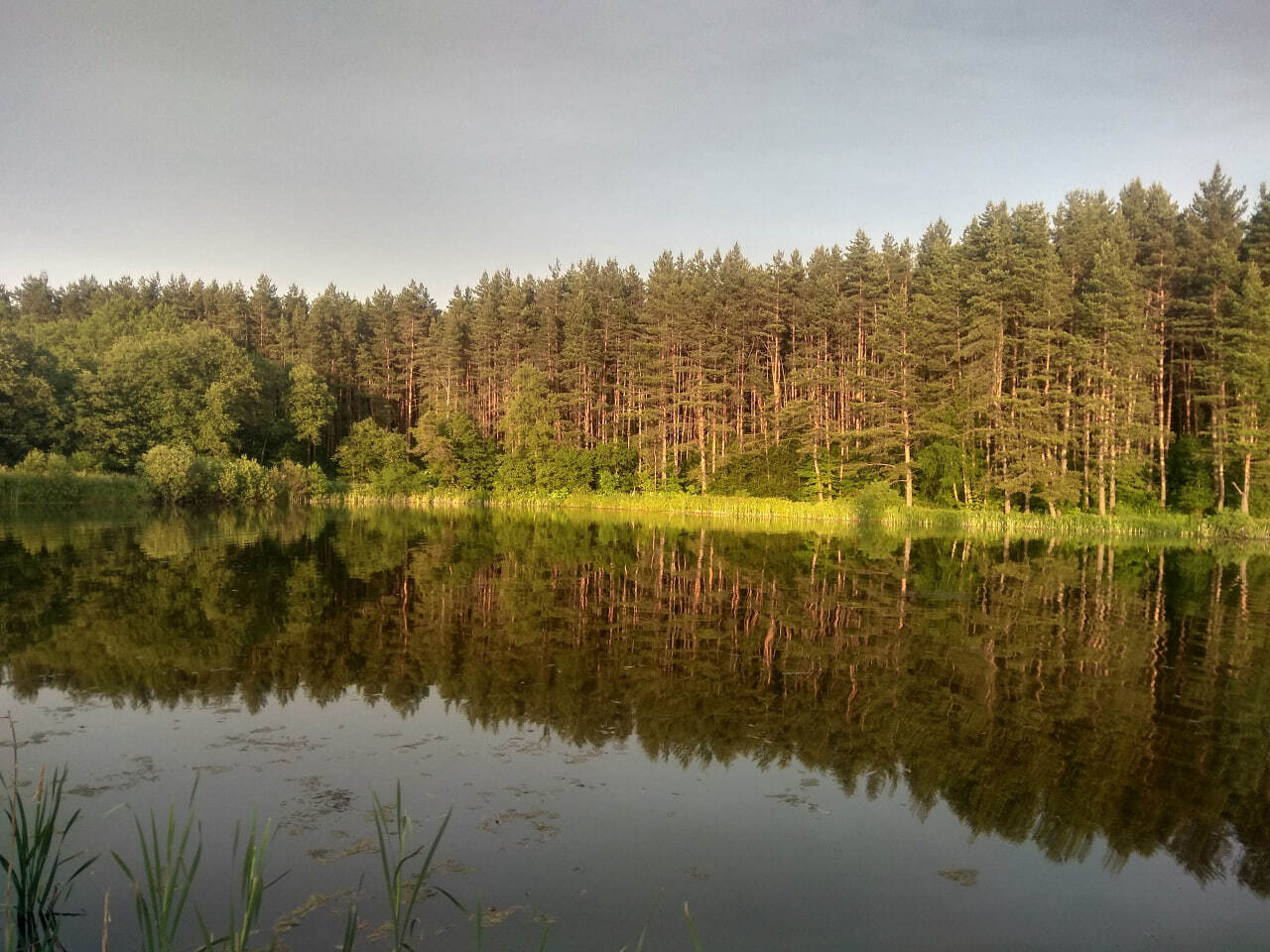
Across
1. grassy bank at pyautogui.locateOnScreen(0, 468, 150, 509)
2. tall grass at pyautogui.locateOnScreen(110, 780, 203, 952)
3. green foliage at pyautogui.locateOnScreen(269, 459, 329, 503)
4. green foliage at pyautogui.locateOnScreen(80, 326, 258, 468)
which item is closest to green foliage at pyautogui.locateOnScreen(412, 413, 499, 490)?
green foliage at pyautogui.locateOnScreen(269, 459, 329, 503)

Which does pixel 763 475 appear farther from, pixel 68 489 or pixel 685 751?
pixel 685 751

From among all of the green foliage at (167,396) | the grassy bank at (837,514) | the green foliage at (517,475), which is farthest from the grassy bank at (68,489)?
the green foliage at (517,475)

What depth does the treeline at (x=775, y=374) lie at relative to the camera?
43125mm

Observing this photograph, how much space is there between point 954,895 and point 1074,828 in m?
1.89

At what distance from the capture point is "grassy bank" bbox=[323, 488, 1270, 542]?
3750 centimetres

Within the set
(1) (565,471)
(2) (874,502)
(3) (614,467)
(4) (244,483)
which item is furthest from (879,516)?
(4) (244,483)

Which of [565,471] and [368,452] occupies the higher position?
[368,452]

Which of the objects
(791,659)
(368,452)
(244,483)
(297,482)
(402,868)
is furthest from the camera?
(368,452)

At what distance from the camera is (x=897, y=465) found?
46.8 meters

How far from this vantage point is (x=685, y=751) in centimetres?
868

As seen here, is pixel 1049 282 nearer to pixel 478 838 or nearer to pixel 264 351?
pixel 478 838

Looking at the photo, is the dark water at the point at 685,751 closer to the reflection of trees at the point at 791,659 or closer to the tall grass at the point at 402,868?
the reflection of trees at the point at 791,659

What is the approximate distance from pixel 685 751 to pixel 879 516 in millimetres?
37790

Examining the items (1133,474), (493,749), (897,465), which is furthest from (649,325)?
(493,749)
